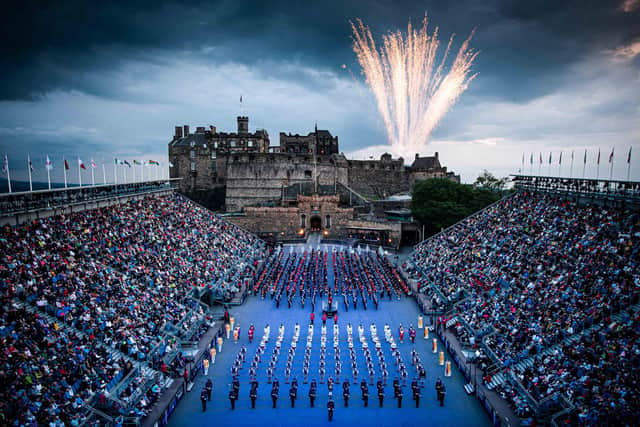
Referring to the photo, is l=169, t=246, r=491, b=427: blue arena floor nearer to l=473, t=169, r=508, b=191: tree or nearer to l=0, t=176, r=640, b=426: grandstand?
l=0, t=176, r=640, b=426: grandstand

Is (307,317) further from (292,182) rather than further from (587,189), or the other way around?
(292,182)

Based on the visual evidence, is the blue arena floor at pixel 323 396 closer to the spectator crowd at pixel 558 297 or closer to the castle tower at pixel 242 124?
the spectator crowd at pixel 558 297

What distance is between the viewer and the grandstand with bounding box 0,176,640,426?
14148mm

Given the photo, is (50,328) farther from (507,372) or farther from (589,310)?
(589,310)

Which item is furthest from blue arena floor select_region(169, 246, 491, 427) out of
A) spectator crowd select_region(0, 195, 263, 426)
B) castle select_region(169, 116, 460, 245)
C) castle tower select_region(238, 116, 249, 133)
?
castle tower select_region(238, 116, 249, 133)

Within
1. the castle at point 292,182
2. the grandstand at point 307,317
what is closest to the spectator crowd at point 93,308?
the grandstand at point 307,317

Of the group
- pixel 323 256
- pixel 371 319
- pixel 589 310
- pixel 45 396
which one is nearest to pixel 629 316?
pixel 589 310

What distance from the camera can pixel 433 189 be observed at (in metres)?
46.9

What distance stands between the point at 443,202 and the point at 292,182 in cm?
2485

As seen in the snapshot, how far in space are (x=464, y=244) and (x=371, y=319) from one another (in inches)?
481

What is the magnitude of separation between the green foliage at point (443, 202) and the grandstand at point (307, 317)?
1112cm

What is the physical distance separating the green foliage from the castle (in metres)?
2.83

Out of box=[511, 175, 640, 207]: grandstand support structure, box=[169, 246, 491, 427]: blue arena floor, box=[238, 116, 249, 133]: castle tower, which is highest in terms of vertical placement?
box=[238, 116, 249, 133]: castle tower

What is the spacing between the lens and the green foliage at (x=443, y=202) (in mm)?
44719
